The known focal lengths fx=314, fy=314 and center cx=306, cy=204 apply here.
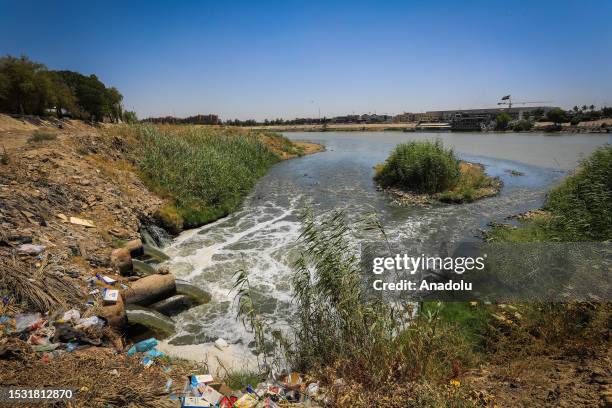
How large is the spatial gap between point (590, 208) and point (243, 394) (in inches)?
435

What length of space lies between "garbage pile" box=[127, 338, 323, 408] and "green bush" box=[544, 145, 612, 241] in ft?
27.5

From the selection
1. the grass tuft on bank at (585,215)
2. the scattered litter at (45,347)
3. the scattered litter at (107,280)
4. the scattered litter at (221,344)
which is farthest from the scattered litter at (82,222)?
the grass tuft on bank at (585,215)

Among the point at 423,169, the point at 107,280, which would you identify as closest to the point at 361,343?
the point at 107,280

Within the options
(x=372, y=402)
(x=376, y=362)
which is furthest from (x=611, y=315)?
(x=372, y=402)

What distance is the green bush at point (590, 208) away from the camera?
8.42 meters

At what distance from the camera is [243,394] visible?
484 cm

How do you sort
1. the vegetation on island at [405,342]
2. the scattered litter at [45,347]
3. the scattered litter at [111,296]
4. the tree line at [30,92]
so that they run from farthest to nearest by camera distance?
the tree line at [30,92]
the scattered litter at [111,296]
the scattered litter at [45,347]
the vegetation on island at [405,342]

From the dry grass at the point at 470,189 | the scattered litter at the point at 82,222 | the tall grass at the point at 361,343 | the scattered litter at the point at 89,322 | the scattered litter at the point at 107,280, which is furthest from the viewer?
the dry grass at the point at 470,189

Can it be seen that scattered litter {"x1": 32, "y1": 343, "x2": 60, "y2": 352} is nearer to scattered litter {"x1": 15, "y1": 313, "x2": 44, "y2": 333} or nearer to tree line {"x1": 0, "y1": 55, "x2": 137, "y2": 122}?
scattered litter {"x1": 15, "y1": 313, "x2": 44, "y2": 333}

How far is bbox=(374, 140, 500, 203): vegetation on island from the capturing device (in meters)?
22.1

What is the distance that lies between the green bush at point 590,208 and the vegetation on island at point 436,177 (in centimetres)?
886

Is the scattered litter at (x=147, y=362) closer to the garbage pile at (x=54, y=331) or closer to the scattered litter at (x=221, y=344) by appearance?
the garbage pile at (x=54, y=331)

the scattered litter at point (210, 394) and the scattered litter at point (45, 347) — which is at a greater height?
the scattered litter at point (45, 347)

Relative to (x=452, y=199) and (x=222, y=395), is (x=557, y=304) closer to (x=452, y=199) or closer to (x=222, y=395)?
(x=222, y=395)
